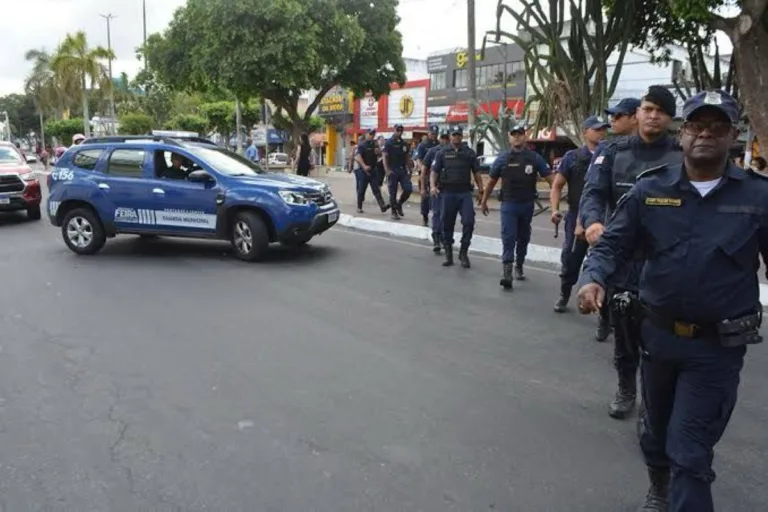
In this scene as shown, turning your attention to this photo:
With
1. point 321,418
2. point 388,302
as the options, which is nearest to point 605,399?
point 321,418

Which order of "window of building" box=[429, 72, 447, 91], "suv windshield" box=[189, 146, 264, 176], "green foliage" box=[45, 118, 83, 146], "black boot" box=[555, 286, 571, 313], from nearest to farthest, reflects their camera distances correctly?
"black boot" box=[555, 286, 571, 313] < "suv windshield" box=[189, 146, 264, 176] < "window of building" box=[429, 72, 447, 91] < "green foliage" box=[45, 118, 83, 146]

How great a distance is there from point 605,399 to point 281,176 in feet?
20.5

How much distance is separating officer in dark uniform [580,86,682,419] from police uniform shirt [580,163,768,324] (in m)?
1.00

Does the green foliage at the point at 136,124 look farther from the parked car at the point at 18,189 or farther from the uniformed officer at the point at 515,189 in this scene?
the uniformed officer at the point at 515,189

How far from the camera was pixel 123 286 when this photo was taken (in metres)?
7.29

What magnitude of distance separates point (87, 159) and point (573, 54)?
7.78 m

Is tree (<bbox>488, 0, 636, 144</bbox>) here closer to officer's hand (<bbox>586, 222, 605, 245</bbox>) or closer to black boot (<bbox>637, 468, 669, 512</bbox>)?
officer's hand (<bbox>586, 222, 605, 245</bbox>)

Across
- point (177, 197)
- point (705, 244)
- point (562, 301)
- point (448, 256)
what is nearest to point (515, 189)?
point (562, 301)

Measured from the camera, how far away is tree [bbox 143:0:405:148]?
22.3 m

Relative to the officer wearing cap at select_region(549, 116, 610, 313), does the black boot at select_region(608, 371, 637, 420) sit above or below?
below

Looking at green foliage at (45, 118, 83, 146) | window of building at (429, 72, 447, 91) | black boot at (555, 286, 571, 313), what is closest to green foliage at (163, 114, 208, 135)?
green foliage at (45, 118, 83, 146)

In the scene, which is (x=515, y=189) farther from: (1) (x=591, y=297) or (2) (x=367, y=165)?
(2) (x=367, y=165)

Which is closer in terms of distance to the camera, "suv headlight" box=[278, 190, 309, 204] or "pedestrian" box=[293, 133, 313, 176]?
"suv headlight" box=[278, 190, 309, 204]

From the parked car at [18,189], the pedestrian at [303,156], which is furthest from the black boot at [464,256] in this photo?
the pedestrian at [303,156]
